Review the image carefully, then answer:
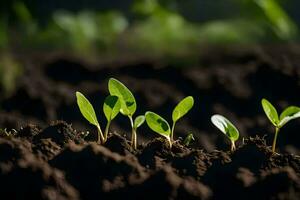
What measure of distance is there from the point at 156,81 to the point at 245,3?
1.05 m

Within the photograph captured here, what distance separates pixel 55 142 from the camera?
5.12 ft

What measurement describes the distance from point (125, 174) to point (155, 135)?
1786mm

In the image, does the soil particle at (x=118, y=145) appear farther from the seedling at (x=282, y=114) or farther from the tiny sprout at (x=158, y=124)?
the seedling at (x=282, y=114)

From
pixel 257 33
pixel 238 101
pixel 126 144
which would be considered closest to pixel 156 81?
pixel 238 101

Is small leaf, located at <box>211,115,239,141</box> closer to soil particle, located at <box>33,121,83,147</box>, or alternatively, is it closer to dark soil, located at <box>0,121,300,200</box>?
dark soil, located at <box>0,121,300,200</box>

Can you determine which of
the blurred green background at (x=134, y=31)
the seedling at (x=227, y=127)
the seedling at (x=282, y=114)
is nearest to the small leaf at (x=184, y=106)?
the seedling at (x=227, y=127)

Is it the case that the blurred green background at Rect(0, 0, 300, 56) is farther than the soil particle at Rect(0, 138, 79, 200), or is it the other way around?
the blurred green background at Rect(0, 0, 300, 56)

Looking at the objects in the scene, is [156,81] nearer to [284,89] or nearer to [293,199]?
[284,89]

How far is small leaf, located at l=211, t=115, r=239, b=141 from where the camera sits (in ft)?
5.57

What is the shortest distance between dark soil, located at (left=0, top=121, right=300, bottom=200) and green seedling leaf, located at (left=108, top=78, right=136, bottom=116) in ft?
0.71

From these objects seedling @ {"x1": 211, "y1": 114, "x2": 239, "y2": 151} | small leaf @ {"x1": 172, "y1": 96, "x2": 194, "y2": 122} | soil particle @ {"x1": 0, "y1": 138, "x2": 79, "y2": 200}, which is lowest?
soil particle @ {"x1": 0, "y1": 138, "x2": 79, "y2": 200}

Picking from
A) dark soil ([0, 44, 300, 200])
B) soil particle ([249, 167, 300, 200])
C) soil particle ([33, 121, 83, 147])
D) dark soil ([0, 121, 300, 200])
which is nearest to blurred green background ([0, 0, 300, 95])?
dark soil ([0, 44, 300, 200])

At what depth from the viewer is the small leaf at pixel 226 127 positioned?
170 cm

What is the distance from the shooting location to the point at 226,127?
1715mm
